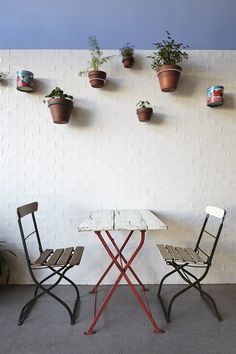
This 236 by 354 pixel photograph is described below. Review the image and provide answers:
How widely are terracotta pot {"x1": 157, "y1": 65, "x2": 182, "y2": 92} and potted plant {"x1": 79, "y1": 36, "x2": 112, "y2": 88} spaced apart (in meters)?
0.58

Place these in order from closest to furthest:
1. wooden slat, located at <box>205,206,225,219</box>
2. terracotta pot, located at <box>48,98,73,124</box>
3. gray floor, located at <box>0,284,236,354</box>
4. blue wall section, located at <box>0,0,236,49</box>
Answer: gray floor, located at <box>0,284,236,354</box>
wooden slat, located at <box>205,206,225,219</box>
terracotta pot, located at <box>48,98,73,124</box>
blue wall section, located at <box>0,0,236,49</box>

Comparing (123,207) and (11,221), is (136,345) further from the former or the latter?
(11,221)

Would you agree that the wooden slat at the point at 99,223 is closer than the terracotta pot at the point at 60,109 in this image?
Yes

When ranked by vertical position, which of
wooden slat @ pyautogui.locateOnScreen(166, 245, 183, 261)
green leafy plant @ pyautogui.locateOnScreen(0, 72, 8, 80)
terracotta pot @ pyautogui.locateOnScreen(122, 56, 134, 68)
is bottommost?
wooden slat @ pyautogui.locateOnScreen(166, 245, 183, 261)

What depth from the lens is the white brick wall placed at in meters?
2.66

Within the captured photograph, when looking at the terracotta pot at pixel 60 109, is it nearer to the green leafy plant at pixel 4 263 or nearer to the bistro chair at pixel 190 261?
the green leafy plant at pixel 4 263

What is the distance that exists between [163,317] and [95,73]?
93.1 inches

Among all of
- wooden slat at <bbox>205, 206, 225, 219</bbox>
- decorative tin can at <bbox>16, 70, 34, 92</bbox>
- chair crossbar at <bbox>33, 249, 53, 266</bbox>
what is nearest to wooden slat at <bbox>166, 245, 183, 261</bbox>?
wooden slat at <bbox>205, 206, 225, 219</bbox>

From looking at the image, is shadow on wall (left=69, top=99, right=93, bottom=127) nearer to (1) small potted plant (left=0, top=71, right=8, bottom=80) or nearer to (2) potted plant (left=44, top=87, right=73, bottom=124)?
(2) potted plant (left=44, top=87, right=73, bottom=124)

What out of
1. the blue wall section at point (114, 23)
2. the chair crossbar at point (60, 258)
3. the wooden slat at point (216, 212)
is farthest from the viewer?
the blue wall section at point (114, 23)

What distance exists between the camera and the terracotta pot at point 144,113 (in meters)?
2.52

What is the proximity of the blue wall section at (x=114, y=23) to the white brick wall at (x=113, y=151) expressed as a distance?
18.6 inches

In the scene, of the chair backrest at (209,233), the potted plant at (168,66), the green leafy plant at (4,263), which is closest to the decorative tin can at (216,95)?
the potted plant at (168,66)

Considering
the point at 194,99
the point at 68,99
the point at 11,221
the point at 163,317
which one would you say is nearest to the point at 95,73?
the point at 68,99
